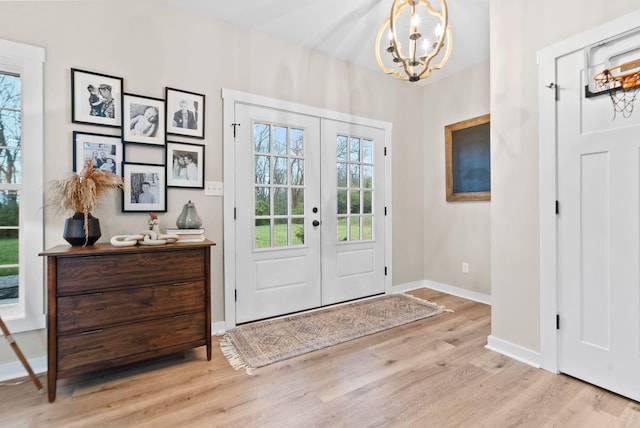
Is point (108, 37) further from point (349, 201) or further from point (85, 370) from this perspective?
point (349, 201)

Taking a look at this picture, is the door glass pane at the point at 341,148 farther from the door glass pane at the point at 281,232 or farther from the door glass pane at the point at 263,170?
the door glass pane at the point at 281,232

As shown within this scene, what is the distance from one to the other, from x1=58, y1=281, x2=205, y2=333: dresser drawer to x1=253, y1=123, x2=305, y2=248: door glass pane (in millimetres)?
926

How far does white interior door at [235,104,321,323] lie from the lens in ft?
9.37

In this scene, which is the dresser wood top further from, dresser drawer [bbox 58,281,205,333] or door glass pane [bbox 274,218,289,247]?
door glass pane [bbox 274,218,289,247]

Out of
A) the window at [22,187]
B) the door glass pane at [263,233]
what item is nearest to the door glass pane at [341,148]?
the door glass pane at [263,233]

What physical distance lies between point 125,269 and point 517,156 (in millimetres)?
2718

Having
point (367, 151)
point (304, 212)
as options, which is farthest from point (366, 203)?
point (304, 212)

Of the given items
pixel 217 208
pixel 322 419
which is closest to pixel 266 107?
pixel 217 208

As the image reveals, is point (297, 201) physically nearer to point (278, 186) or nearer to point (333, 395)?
point (278, 186)

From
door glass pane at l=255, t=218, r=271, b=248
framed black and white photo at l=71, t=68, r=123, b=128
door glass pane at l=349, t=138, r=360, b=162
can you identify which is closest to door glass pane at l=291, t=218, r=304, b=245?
door glass pane at l=255, t=218, r=271, b=248

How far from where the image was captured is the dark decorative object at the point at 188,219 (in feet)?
7.66

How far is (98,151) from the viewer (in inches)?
88.2

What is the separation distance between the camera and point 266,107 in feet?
9.70

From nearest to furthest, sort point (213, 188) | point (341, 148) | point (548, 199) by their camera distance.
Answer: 1. point (548, 199)
2. point (213, 188)
3. point (341, 148)
